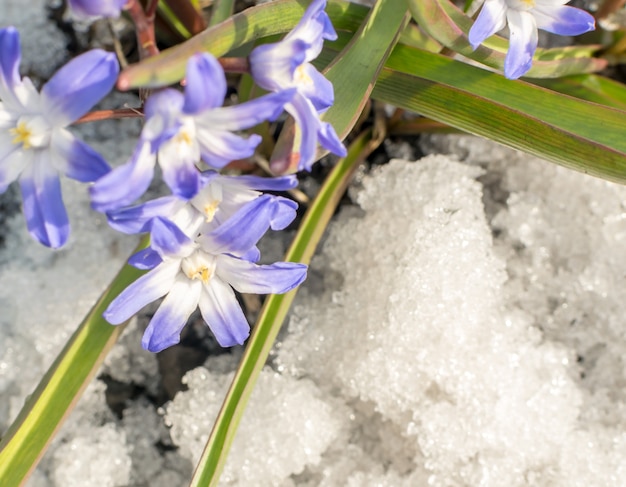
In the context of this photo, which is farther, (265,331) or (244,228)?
(265,331)

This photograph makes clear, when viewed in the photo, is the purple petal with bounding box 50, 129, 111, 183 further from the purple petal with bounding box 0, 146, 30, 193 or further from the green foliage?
the green foliage

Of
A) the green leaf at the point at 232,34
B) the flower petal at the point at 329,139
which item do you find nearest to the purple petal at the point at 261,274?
the flower petal at the point at 329,139

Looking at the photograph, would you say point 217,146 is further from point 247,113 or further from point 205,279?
point 205,279

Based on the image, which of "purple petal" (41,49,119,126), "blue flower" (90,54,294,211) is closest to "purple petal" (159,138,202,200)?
"blue flower" (90,54,294,211)

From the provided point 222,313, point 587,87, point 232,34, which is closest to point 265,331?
point 222,313

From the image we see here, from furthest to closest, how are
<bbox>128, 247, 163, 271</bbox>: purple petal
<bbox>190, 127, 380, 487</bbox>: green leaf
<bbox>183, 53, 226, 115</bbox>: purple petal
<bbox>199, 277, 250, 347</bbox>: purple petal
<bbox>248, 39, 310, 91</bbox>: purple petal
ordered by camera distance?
1. <bbox>190, 127, 380, 487</bbox>: green leaf
2. <bbox>199, 277, 250, 347</bbox>: purple petal
3. <bbox>128, 247, 163, 271</bbox>: purple petal
4. <bbox>248, 39, 310, 91</bbox>: purple petal
5. <bbox>183, 53, 226, 115</bbox>: purple petal

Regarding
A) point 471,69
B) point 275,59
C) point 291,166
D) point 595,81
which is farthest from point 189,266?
point 595,81
